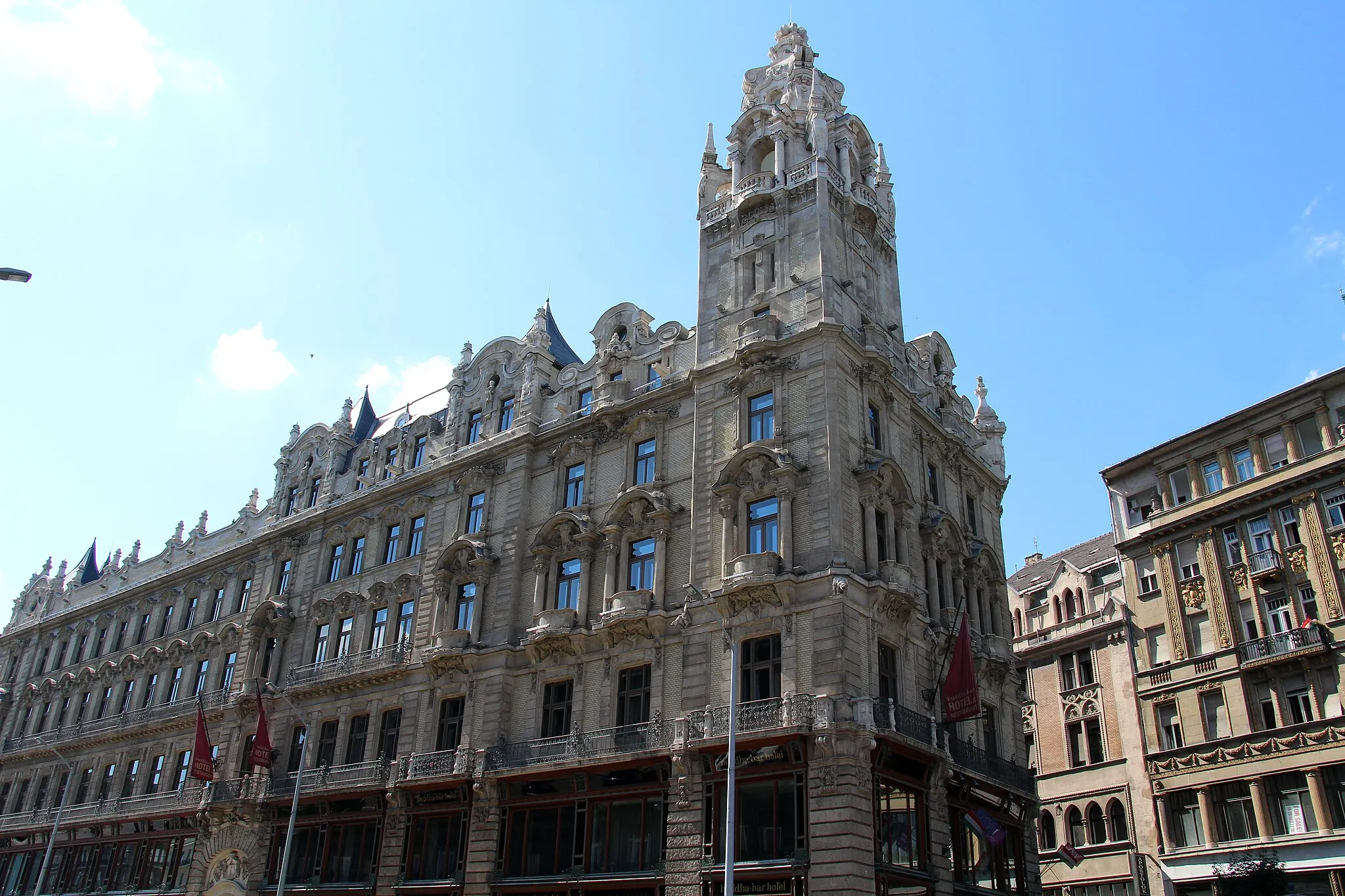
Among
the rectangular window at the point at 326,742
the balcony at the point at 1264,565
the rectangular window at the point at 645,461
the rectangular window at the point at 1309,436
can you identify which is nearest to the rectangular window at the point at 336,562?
the rectangular window at the point at 326,742

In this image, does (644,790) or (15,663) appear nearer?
(644,790)

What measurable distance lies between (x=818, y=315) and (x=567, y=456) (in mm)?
12208

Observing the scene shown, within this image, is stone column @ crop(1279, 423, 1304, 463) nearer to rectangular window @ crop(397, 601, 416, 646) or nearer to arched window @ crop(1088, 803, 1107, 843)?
arched window @ crop(1088, 803, 1107, 843)

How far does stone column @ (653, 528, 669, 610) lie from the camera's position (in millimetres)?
38656

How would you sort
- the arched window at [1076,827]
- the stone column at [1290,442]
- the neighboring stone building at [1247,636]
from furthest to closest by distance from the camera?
the arched window at [1076,827], the stone column at [1290,442], the neighboring stone building at [1247,636]

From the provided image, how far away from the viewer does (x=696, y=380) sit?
41.8 meters

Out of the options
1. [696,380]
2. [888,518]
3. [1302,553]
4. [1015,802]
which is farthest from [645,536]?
[1302,553]

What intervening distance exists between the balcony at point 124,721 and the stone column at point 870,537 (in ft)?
101

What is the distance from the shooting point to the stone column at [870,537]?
36.5 meters

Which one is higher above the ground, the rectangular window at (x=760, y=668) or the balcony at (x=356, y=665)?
the balcony at (x=356, y=665)

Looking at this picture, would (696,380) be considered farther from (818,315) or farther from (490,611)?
(490,611)

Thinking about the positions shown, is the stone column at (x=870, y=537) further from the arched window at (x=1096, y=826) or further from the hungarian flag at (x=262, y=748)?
the hungarian flag at (x=262, y=748)

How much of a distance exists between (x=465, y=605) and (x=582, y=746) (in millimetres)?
10228

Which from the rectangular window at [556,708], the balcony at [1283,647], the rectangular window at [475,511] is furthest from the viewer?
the rectangular window at [475,511]
